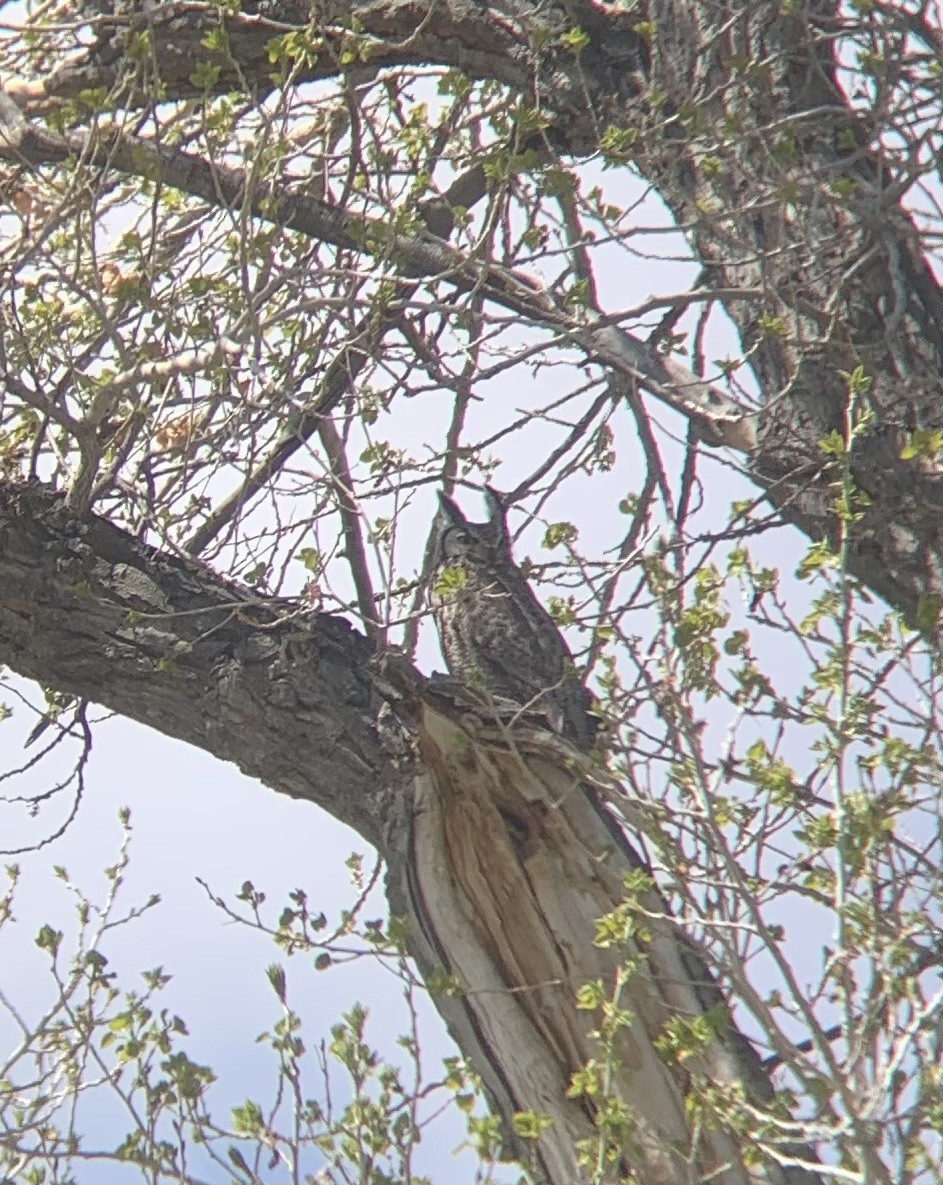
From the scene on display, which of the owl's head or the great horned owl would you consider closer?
the great horned owl

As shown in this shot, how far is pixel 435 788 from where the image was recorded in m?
2.86

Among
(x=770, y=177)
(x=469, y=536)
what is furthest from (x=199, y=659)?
(x=770, y=177)

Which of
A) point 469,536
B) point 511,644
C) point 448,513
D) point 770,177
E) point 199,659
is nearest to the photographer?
point 199,659

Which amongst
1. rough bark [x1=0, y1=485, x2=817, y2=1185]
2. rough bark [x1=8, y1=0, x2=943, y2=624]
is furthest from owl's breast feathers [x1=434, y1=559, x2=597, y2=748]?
rough bark [x1=8, y1=0, x2=943, y2=624]

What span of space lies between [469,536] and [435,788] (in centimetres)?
106

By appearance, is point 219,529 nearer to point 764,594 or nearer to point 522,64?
point 522,64

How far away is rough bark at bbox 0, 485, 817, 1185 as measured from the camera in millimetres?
2650

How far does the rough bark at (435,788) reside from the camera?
265cm

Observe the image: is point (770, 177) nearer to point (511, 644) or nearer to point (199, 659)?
point (511, 644)

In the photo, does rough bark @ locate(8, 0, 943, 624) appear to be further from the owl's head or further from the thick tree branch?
the thick tree branch

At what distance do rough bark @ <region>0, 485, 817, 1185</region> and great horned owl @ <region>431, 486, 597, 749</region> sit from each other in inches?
7.6

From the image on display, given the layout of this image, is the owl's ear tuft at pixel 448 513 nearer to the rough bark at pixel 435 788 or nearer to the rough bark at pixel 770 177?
the rough bark at pixel 770 177

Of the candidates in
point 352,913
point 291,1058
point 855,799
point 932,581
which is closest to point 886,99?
point 932,581

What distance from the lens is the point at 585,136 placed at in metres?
3.57
